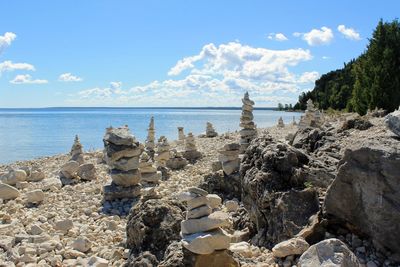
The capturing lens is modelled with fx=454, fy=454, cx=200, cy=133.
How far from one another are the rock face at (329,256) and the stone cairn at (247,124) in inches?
475

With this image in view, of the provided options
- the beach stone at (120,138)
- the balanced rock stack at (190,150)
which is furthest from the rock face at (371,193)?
the balanced rock stack at (190,150)

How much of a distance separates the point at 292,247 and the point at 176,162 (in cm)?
1318

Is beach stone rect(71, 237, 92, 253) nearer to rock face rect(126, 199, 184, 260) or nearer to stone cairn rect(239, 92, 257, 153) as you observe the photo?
rock face rect(126, 199, 184, 260)

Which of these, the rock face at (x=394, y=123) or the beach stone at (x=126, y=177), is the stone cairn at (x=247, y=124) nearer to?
the beach stone at (x=126, y=177)

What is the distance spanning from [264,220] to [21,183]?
1116 centimetres

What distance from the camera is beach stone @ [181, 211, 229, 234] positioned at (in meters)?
5.83

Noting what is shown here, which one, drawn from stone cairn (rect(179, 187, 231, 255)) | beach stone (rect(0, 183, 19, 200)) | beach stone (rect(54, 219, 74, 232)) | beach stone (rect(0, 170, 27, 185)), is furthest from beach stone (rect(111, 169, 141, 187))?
stone cairn (rect(179, 187, 231, 255))

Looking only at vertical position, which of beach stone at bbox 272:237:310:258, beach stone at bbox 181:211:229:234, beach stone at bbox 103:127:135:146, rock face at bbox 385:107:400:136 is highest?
rock face at bbox 385:107:400:136

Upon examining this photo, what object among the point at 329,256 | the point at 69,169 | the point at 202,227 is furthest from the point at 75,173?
the point at 329,256

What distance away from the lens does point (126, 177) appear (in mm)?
12938

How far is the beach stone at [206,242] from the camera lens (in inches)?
222

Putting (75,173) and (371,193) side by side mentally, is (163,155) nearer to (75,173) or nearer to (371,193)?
(75,173)

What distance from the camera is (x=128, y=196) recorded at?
42.2ft

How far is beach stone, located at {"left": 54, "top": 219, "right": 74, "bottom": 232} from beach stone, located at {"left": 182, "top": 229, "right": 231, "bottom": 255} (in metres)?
4.66
